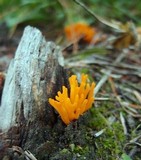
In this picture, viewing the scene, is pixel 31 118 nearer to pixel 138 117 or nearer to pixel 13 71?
pixel 13 71

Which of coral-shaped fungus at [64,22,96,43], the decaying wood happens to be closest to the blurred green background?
coral-shaped fungus at [64,22,96,43]

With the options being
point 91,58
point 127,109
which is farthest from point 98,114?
point 91,58

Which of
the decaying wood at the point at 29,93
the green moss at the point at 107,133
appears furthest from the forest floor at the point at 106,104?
the decaying wood at the point at 29,93

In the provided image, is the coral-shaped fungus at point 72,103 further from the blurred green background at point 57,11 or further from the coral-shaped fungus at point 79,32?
the blurred green background at point 57,11

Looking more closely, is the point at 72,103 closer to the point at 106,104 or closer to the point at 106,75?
the point at 106,104

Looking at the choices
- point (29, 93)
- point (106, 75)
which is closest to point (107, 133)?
point (29, 93)

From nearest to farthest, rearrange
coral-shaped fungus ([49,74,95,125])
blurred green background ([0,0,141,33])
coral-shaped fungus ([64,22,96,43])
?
coral-shaped fungus ([49,74,95,125]), coral-shaped fungus ([64,22,96,43]), blurred green background ([0,0,141,33])

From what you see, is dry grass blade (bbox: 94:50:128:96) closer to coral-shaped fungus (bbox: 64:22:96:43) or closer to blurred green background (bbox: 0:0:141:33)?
coral-shaped fungus (bbox: 64:22:96:43)
